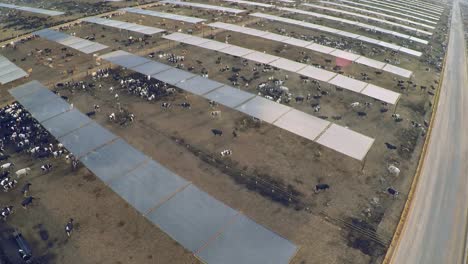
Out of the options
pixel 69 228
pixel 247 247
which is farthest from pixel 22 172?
pixel 247 247

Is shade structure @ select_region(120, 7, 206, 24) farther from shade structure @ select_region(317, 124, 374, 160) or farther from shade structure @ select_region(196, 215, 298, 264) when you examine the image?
shade structure @ select_region(196, 215, 298, 264)

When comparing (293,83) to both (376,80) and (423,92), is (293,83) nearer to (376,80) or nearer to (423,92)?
(376,80)

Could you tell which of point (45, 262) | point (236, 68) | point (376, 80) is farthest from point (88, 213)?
point (376, 80)

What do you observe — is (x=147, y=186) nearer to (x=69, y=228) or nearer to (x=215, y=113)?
(x=69, y=228)

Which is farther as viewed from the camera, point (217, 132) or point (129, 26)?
point (129, 26)

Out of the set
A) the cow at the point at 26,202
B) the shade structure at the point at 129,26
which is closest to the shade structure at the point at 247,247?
the cow at the point at 26,202

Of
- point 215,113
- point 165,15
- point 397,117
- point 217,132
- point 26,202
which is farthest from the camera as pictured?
point 165,15

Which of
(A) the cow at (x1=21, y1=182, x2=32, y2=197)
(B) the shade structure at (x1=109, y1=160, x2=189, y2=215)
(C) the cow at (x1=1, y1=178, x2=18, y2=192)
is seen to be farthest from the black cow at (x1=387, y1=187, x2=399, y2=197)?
(C) the cow at (x1=1, y1=178, x2=18, y2=192)
